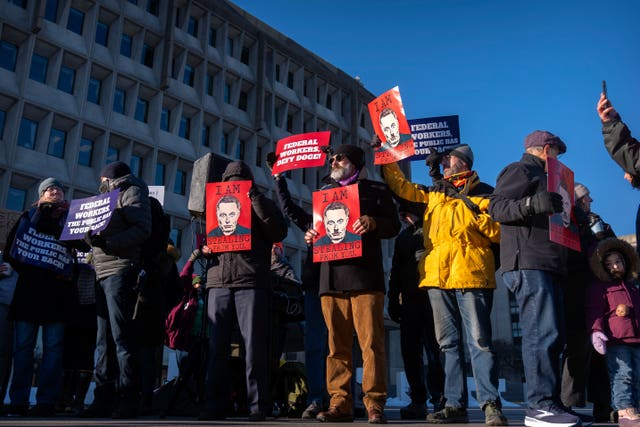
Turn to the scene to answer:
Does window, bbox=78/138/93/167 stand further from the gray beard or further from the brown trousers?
the brown trousers

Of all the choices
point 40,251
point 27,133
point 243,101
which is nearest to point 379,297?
point 40,251

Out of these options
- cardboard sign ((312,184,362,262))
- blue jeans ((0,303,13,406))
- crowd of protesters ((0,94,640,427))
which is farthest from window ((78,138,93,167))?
cardboard sign ((312,184,362,262))

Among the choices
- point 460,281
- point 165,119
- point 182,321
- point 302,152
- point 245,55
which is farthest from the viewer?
point 245,55

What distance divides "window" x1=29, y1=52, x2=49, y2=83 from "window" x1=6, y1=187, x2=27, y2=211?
5.06 m

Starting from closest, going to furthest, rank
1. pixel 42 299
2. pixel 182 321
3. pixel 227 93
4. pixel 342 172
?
1. pixel 342 172
2. pixel 42 299
3. pixel 182 321
4. pixel 227 93

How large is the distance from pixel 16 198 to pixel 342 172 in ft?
78.6

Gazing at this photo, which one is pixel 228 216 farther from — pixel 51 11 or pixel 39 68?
pixel 51 11

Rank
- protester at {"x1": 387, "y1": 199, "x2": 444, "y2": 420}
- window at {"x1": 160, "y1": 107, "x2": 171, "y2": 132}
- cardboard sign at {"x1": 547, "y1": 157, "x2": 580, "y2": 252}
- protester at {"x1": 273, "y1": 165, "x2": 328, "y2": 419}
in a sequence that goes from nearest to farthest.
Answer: cardboard sign at {"x1": 547, "y1": 157, "x2": 580, "y2": 252} → protester at {"x1": 273, "y1": 165, "x2": 328, "y2": 419} → protester at {"x1": 387, "y1": 199, "x2": 444, "y2": 420} → window at {"x1": 160, "y1": 107, "x2": 171, "y2": 132}

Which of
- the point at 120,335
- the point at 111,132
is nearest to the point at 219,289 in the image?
the point at 120,335

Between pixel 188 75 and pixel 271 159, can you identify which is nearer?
pixel 271 159

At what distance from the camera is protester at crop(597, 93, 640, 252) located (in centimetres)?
354

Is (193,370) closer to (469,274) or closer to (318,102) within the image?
(469,274)

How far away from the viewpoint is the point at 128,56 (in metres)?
30.2

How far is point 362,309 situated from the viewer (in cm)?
453
